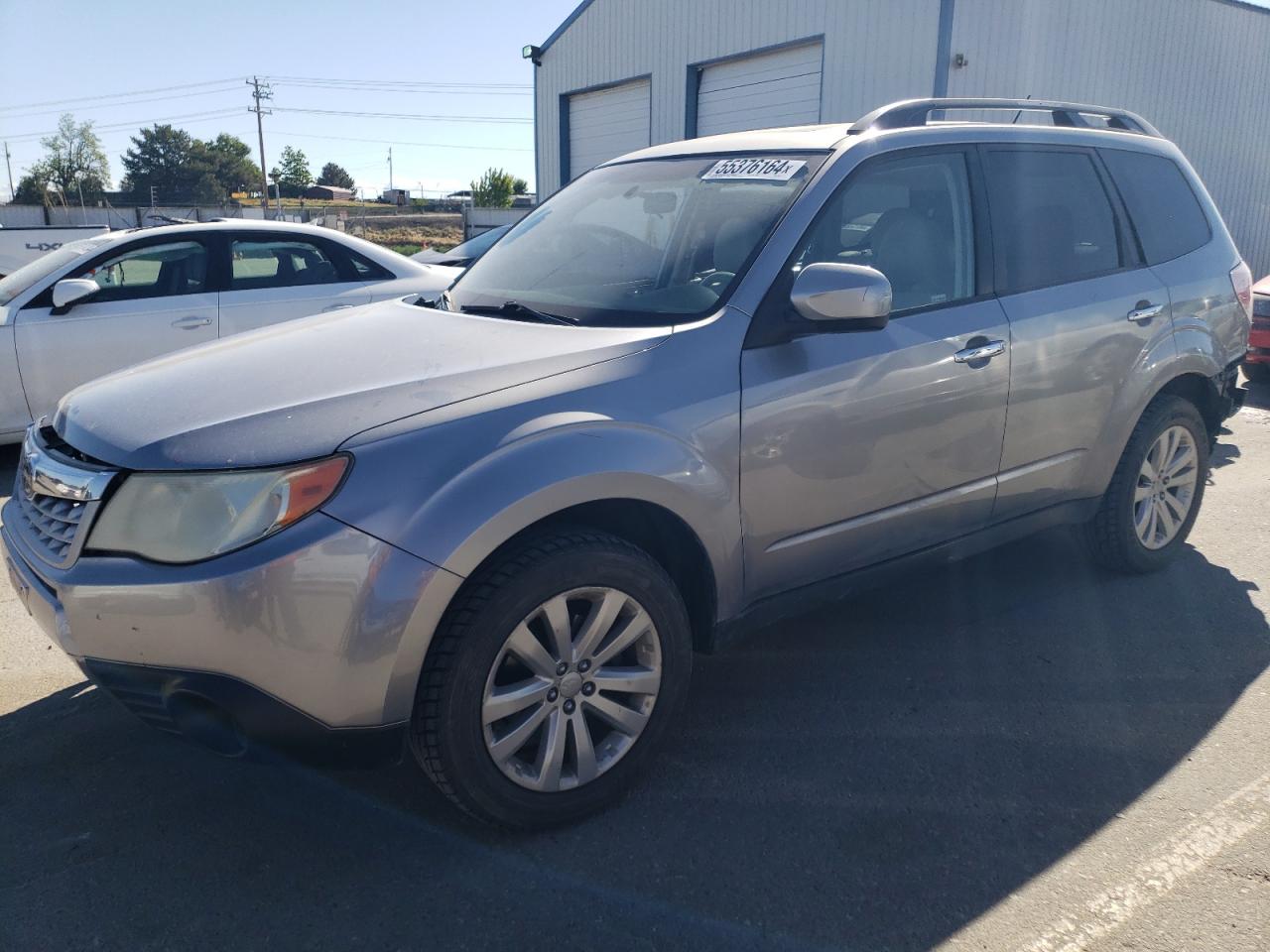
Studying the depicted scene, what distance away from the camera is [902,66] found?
13.7 m

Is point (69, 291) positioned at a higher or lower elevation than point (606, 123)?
lower

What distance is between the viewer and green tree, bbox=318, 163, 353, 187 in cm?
11688

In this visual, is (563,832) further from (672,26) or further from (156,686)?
(672,26)

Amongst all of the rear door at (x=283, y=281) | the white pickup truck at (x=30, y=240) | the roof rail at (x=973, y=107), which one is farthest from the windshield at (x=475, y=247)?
the white pickup truck at (x=30, y=240)

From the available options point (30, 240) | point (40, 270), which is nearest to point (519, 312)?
point (40, 270)

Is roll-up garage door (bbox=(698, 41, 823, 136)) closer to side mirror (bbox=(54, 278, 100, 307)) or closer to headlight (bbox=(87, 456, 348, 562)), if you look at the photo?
side mirror (bbox=(54, 278, 100, 307))

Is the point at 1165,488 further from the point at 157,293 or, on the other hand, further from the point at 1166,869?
Result: the point at 157,293

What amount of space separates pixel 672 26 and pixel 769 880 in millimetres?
16963

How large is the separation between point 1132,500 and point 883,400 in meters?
1.74

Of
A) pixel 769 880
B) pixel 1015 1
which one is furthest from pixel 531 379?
pixel 1015 1

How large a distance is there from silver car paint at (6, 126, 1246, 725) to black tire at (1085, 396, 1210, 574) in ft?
0.86

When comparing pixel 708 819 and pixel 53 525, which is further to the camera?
pixel 708 819

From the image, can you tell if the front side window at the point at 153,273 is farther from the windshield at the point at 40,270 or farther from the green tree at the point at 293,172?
the green tree at the point at 293,172

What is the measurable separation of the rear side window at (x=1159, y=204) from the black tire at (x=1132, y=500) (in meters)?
0.63
